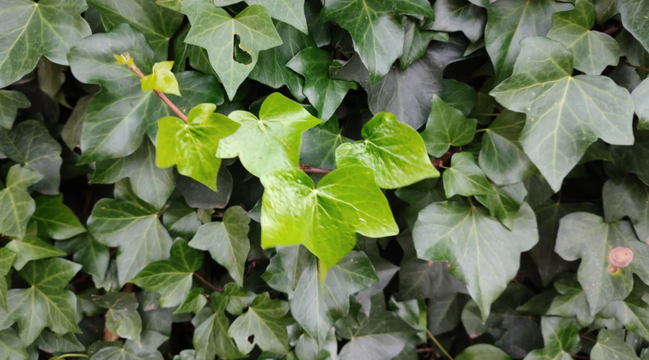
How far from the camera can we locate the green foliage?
2.03ft

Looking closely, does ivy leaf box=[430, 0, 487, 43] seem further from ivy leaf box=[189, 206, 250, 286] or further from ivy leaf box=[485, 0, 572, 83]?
ivy leaf box=[189, 206, 250, 286]

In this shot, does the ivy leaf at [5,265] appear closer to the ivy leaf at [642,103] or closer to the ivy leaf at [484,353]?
the ivy leaf at [484,353]

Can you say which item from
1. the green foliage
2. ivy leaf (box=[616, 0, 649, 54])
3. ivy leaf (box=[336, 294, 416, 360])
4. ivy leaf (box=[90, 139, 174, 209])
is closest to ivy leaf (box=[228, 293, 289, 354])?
the green foliage

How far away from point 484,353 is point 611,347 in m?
0.24

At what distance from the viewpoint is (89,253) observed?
870 millimetres

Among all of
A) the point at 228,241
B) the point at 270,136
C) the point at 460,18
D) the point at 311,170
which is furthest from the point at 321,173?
the point at 460,18

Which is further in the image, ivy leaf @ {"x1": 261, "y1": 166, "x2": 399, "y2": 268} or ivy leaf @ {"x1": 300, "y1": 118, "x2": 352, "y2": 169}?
ivy leaf @ {"x1": 300, "y1": 118, "x2": 352, "y2": 169}

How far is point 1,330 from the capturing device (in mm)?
823

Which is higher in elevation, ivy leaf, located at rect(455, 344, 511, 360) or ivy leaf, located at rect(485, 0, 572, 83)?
ivy leaf, located at rect(485, 0, 572, 83)

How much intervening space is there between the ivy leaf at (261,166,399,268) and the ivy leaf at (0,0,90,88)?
16.2 inches

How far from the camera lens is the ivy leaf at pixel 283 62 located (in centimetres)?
68

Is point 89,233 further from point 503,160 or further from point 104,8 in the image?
point 503,160

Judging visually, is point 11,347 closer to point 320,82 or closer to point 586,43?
point 320,82

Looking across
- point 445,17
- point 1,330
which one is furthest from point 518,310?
point 1,330
